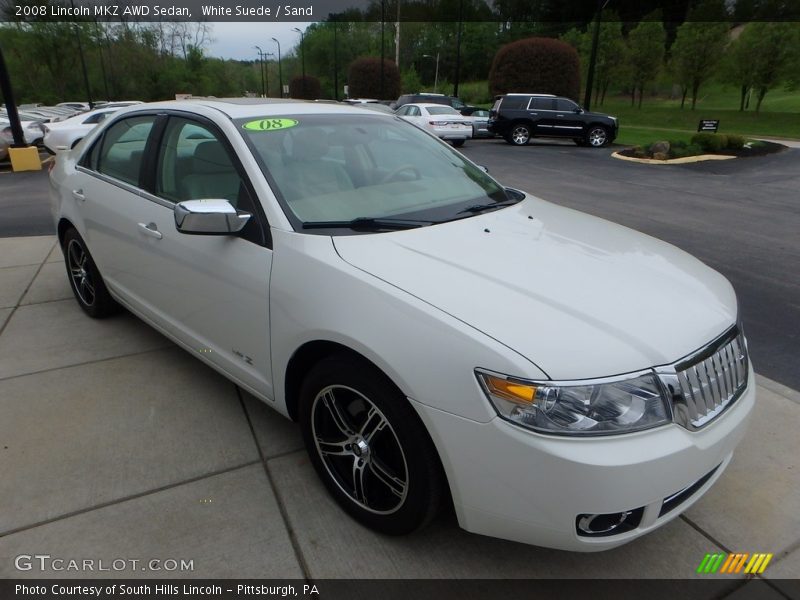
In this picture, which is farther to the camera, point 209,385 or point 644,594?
point 209,385

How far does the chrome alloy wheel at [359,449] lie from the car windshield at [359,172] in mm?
787

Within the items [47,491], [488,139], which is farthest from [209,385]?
[488,139]

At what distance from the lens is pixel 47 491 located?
2.62 m

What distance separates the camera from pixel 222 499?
102 inches

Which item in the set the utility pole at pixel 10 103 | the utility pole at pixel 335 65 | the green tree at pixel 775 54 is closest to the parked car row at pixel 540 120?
the utility pole at pixel 10 103

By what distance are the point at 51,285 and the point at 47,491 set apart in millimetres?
3332

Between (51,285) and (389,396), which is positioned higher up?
(389,396)

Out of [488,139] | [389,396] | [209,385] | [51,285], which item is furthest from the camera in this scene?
[488,139]

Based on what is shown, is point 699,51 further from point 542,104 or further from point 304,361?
point 304,361

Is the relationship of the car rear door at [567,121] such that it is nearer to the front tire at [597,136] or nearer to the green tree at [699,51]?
the front tire at [597,136]

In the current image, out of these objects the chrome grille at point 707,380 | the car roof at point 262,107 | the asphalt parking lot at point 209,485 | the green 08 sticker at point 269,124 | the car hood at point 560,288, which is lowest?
the asphalt parking lot at point 209,485

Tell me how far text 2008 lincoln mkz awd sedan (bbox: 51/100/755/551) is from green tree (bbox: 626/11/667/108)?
4210 centimetres

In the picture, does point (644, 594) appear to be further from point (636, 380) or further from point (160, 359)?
point (160, 359)

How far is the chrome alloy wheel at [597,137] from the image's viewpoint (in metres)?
20.2
